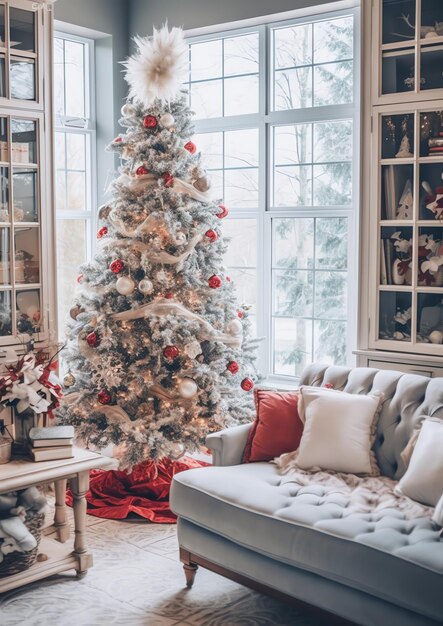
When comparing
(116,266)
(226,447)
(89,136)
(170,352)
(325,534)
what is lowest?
(325,534)

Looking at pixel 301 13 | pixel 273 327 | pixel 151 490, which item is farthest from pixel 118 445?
pixel 301 13

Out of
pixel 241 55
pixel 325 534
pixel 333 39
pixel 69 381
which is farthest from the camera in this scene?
pixel 241 55

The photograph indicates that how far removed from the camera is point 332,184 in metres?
4.91

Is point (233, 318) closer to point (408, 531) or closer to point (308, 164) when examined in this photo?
point (308, 164)

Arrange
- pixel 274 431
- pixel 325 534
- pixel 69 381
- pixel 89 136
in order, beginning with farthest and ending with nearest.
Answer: pixel 89 136 → pixel 69 381 → pixel 274 431 → pixel 325 534

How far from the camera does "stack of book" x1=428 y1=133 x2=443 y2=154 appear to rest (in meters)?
4.05

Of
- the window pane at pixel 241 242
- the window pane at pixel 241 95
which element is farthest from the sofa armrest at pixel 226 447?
the window pane at pixel 241 95

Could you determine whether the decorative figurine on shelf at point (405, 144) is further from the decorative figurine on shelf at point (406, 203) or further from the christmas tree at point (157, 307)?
the christmas tree at point (157, 307)

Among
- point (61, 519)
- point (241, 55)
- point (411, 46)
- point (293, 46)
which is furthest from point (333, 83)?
point (61, 519)

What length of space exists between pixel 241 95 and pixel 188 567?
303 centimetres

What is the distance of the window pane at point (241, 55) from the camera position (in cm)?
517

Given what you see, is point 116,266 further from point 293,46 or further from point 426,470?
point 426,470

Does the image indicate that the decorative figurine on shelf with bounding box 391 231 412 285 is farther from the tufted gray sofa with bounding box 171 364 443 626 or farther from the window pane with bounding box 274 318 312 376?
the window pane with bounding box 274 318 312 376

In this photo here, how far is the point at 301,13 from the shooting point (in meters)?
4.85
